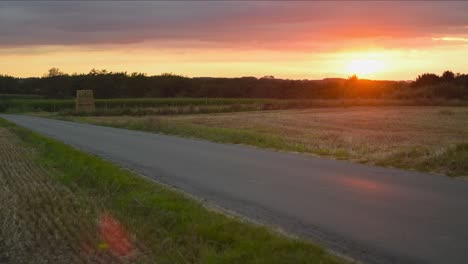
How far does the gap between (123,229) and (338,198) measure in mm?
4021

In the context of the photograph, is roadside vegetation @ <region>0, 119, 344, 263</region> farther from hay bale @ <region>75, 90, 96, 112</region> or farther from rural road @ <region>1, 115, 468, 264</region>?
hay bale @ <region>75, 90, 96, 112</region>

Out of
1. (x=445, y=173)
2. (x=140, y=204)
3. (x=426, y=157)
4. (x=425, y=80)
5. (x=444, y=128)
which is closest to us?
(x=140, y=204)

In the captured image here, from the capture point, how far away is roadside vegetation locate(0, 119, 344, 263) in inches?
316

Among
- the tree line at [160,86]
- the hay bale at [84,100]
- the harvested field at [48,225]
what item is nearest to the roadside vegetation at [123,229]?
the harvested field at [48,225]

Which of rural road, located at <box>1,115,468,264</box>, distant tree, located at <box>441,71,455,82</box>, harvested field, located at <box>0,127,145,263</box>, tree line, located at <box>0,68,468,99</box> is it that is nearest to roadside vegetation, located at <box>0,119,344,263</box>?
harvested field, located at <box>0,127,145,263</box>

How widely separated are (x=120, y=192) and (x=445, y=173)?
718 centimetres

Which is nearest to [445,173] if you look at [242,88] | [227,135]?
[227,135]

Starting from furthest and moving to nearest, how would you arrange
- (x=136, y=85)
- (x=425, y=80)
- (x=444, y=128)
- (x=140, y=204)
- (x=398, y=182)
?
1. (x=136, y=85)
2. (x=425, y=80)
3. (x=444, y=128)
4. (x=398, y=182)
5. (x=140, y=204)

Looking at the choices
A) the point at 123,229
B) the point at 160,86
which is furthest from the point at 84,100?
the point at 123,229

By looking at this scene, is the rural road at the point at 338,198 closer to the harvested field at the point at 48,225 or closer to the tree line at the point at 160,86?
the harvested field at the point at 48,225

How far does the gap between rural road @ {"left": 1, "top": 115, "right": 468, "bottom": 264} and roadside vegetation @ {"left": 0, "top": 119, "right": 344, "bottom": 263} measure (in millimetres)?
769

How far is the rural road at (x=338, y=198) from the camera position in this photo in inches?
331

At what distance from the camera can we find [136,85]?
143 m

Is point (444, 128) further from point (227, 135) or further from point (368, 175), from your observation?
point (368, 175)
